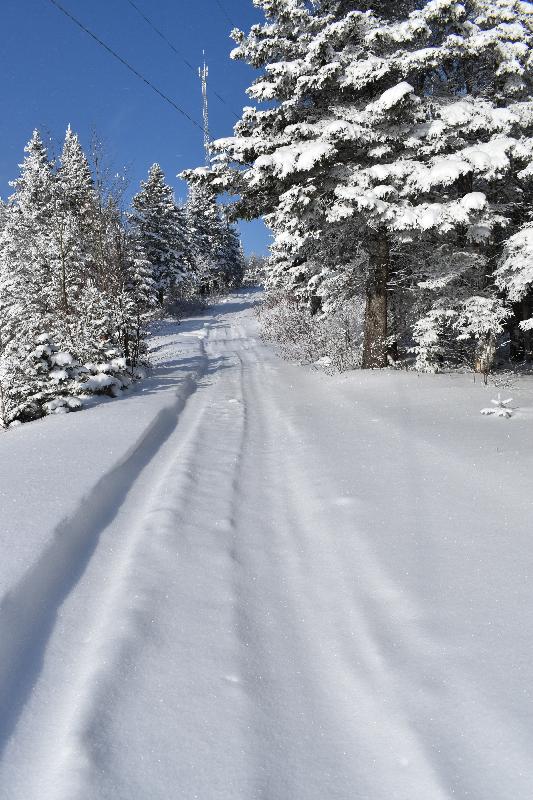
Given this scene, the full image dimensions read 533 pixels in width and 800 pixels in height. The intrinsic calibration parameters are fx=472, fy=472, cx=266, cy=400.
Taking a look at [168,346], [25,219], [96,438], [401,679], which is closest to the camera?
[401,679]

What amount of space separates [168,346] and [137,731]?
20.3 meters

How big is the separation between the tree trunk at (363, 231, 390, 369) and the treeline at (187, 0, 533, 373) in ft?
0.11

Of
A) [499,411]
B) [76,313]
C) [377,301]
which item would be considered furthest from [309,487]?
[76,313]

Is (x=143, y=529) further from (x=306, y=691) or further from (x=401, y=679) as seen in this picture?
(x=401, y=679)

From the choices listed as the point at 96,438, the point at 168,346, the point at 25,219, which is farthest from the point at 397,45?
the point at 25,219

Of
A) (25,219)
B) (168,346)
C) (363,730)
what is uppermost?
(25,219)

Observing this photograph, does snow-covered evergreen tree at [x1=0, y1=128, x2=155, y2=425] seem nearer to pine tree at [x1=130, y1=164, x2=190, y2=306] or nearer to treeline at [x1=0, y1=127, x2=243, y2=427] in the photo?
treeline at [x1=0, y1=127, x2=243, y2=427]

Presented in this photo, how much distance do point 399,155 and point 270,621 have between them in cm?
1026

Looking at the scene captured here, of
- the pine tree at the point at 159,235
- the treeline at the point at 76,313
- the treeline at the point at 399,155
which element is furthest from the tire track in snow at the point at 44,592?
the pine tree at the point at 159,235

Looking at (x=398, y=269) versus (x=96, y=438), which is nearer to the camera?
(x=96, y=438)

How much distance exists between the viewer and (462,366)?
1232 cm

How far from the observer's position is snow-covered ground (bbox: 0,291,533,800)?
2.03 metres

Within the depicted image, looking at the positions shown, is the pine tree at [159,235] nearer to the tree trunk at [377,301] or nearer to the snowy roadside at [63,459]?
the tree trunk at [377,301]

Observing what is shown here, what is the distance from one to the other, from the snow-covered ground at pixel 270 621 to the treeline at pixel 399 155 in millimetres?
5495
